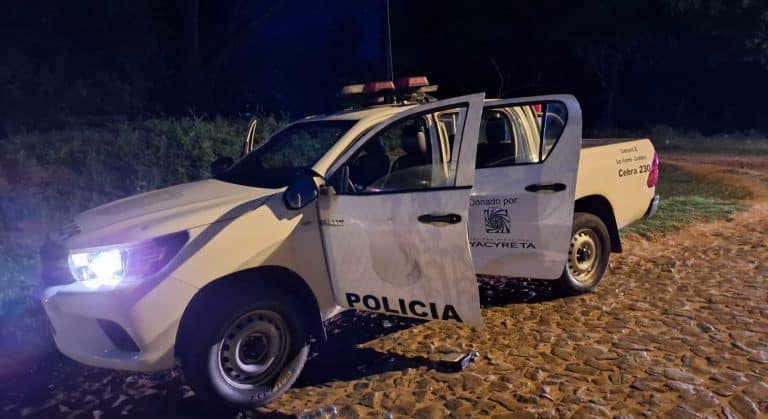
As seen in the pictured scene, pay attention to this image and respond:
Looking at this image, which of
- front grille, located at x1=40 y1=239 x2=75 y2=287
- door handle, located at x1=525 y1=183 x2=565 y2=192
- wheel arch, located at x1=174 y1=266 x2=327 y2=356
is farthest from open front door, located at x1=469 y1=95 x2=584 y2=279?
front grille, located at x1=40 y1=239 x2=75 y2=287

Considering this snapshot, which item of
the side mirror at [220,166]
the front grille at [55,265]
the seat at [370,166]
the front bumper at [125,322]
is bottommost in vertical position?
the front bumper at [125,322]

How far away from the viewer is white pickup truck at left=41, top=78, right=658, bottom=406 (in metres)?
3.62

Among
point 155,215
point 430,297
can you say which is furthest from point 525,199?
point 155,215

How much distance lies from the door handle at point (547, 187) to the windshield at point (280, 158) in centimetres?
146

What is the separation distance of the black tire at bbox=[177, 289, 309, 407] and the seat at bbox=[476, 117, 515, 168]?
2.10 m

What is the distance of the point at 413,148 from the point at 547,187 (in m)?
1.07

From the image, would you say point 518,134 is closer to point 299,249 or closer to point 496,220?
point 496,220

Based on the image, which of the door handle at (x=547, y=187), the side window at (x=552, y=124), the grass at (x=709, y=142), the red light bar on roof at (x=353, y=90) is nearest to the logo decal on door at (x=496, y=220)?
the door handle at (x=547, y=187)

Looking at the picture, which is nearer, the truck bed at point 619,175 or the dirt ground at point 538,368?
the dirt ground at point 538,368

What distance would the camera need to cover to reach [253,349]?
155 inches

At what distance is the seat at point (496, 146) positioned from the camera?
204 inches

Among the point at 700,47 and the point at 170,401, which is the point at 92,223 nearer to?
the point at 170,401

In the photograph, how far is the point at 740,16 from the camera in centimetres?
1961

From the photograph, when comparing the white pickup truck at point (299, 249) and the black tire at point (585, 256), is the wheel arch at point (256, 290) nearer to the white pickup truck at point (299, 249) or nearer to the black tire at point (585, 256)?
the white pickup truck at point (299, 249)
